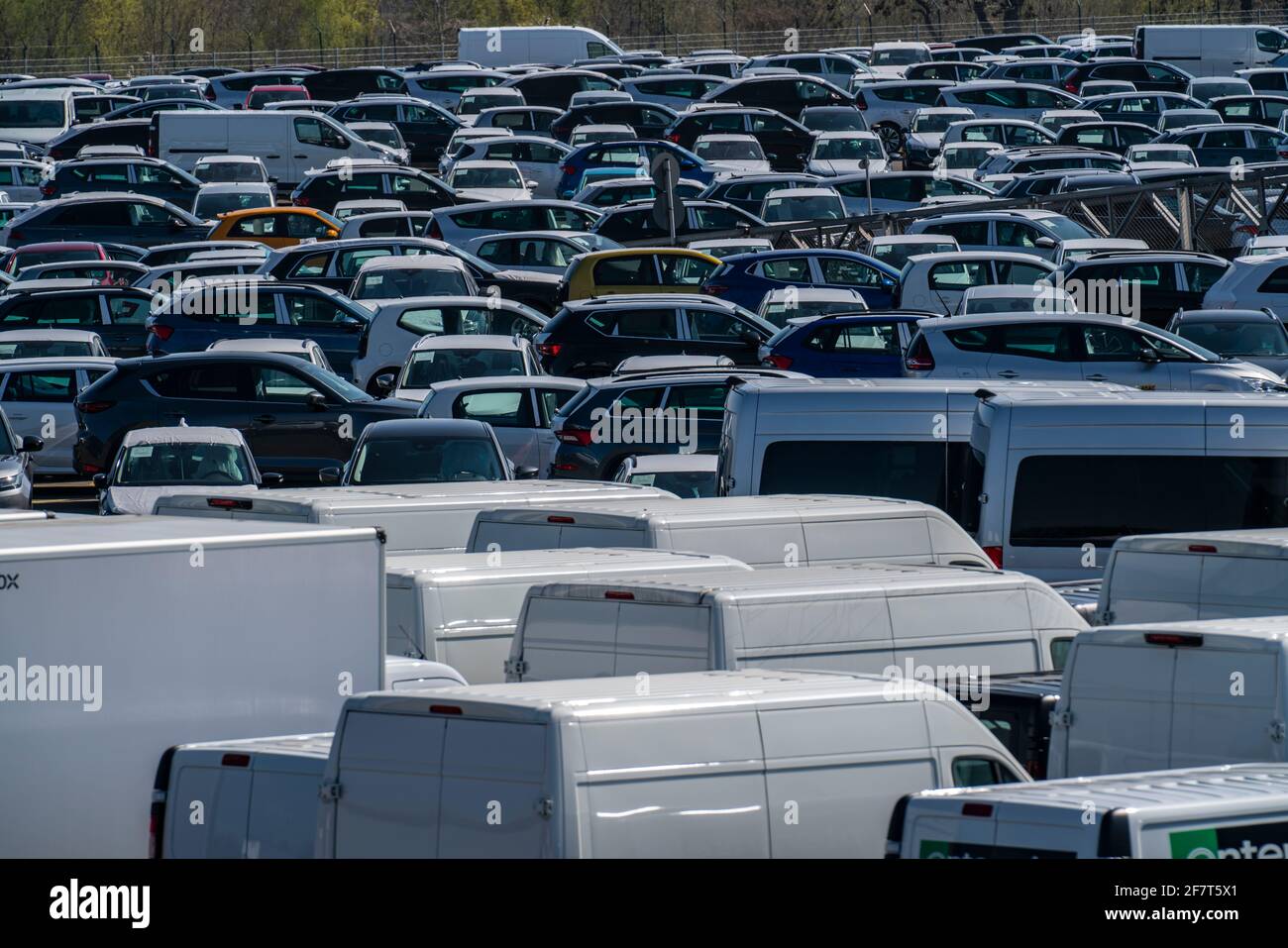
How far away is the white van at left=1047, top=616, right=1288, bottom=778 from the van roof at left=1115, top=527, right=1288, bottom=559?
2.12 meters

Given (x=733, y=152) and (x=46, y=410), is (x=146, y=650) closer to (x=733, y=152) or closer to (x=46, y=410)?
(x=46, y=410)

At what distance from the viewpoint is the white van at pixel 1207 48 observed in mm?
55438

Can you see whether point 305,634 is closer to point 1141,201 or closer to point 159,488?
point 159,488

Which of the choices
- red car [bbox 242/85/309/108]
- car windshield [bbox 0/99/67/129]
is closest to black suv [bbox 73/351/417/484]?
car windshield [bbox 0/99/67/129]

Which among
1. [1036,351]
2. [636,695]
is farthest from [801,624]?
[1036,351]

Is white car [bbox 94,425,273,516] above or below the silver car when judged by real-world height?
below

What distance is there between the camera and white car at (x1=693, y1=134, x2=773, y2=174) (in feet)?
138

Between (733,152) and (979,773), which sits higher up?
(733,152)

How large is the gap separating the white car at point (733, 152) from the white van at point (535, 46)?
16.8m

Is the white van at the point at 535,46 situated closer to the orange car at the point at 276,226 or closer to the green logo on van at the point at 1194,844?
the orange car at the point at 276,226

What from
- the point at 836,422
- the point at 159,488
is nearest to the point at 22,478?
the point at 159,488

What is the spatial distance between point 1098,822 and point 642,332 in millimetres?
18669

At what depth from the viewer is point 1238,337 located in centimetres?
2370

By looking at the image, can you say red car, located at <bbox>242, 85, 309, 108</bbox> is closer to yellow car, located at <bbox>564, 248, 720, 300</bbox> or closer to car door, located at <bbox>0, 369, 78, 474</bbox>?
yellow car, located at <bbox>564, 248, 720, 300</bbox>
